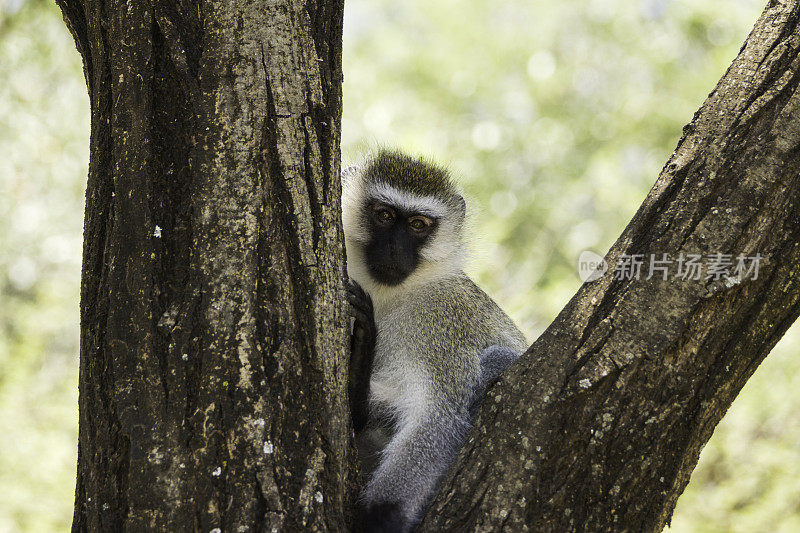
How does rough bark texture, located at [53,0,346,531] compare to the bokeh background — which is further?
the bokeh background

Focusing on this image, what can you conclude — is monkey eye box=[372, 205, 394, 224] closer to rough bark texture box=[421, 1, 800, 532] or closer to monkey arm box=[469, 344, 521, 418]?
monkey arm box=[469, 344, 521, 418]

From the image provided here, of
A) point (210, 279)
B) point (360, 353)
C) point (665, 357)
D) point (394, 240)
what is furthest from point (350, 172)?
point (665, 357)

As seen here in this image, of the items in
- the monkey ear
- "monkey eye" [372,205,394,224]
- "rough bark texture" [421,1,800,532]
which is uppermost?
the monkey ear

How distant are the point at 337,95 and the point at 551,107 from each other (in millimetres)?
8542

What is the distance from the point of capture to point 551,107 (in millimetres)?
10078

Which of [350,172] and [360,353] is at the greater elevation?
[350,172]

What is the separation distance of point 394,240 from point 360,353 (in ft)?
2.44

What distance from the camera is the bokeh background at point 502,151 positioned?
24.7 ft

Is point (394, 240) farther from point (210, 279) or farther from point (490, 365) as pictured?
point (210, 279)

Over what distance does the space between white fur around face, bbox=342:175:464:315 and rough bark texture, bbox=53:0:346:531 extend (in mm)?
1506

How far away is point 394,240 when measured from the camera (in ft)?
11.3

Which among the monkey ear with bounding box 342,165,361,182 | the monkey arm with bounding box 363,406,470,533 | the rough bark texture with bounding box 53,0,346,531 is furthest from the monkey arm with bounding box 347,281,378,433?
the monkey ear with bounding box 342,165,361,182

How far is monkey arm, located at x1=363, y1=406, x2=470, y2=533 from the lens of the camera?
7.56ft

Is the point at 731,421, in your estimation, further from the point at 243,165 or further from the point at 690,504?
the point at 243,165
